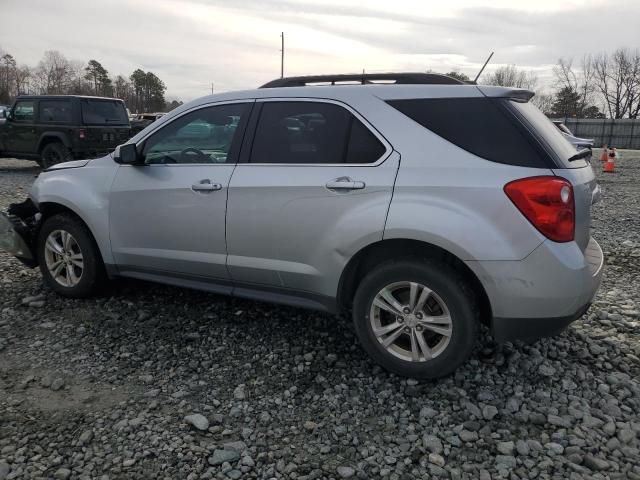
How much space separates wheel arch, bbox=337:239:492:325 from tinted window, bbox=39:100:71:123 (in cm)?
1117

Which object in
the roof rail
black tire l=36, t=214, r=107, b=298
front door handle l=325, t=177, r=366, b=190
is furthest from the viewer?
black tire l=36, t=214, r=107, b=298

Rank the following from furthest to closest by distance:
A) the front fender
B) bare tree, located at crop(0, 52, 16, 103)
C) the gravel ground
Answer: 1. bare tree, located at crop(0, 52, 16, 103)
2. the front fender
3. the gravel ground

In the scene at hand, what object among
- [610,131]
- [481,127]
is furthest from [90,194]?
[610,131]

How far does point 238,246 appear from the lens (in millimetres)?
3662

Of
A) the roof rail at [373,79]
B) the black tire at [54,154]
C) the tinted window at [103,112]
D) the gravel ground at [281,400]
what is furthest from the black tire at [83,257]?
the tinted window at [103,112]

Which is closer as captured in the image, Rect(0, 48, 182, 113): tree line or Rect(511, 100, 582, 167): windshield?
Rect(511, 100, 582, 167): windshield

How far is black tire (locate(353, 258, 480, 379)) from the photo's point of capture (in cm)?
303

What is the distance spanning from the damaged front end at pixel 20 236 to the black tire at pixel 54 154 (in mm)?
8324

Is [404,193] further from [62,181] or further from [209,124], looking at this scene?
[62,181]

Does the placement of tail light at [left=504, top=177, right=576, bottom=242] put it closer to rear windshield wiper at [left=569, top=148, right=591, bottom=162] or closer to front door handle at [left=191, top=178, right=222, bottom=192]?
rear windshield wiper at [left=569, top=148, right=591, bottom=162]

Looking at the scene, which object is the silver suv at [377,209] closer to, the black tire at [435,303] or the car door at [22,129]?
the black tire at [435,303]

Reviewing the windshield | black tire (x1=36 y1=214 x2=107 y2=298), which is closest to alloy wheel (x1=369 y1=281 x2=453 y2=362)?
the windshield

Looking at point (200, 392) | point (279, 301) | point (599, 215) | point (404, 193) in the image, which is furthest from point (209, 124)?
point (599, 215)

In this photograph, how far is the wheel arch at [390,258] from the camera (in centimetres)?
311
